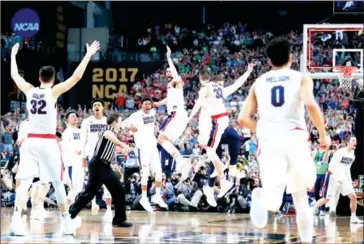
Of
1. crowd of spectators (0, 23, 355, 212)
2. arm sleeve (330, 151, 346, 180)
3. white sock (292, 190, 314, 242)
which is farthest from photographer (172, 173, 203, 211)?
white sock (292, 190, 314, 242)

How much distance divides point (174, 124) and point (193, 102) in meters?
9.91

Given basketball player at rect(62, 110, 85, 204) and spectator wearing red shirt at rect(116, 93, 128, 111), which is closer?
basketball player at rect(62, 110, 85, 204)

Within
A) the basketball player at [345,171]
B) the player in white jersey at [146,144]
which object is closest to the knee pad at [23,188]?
the player in white jersey at [146,144]

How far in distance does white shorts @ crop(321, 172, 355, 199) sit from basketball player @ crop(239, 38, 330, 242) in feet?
31.9

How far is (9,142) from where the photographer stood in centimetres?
2519

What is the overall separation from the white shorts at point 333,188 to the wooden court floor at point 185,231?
2.21 feet

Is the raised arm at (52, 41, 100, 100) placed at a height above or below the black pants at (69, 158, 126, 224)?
above

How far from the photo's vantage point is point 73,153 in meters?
18.4

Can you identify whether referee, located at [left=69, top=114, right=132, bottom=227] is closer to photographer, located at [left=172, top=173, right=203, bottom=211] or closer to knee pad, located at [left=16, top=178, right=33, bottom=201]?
knee pad, located at [left=16, top=178, right=33, bottom=201]

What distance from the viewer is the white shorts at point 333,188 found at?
18.5 meters

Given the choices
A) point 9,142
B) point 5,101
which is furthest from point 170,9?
point 9,142

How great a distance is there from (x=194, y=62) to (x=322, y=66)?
10071 mm

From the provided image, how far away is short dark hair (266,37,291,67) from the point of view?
9.03 metres

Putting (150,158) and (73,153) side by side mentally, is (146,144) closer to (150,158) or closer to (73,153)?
(150,158)
